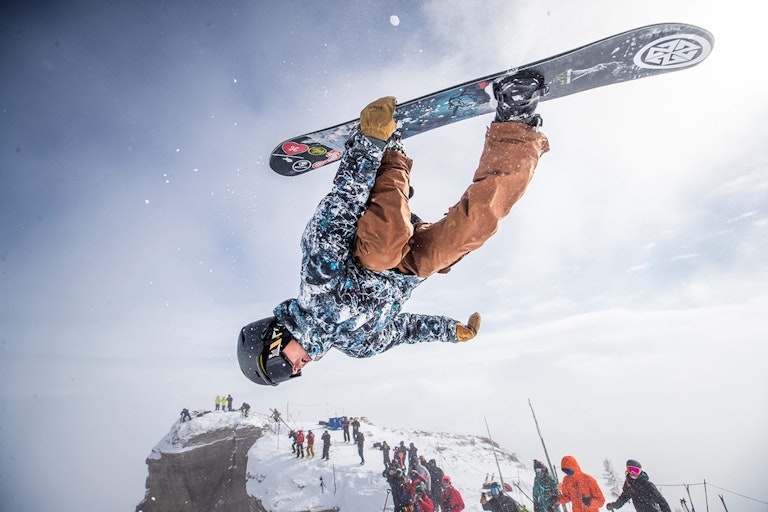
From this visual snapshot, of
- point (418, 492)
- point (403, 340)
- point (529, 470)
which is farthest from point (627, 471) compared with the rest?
point (529, 470)

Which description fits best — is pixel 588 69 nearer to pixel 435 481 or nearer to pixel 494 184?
pixel 494 184

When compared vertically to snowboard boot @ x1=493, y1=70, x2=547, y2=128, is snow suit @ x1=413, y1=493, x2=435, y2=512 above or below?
below

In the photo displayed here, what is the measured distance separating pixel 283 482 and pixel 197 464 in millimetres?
6787

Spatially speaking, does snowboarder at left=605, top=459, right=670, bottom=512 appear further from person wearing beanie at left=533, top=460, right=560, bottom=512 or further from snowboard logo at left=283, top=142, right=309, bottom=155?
snowboard logo at left=283, top=142, right=309, bottom=155

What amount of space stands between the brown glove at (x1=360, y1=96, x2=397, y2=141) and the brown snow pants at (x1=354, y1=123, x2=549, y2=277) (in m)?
0.16

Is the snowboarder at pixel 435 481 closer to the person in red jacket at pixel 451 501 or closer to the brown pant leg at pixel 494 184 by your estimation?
the person in red jacket at pixel 451 501

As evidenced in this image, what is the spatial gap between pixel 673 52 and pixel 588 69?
0.63 metres

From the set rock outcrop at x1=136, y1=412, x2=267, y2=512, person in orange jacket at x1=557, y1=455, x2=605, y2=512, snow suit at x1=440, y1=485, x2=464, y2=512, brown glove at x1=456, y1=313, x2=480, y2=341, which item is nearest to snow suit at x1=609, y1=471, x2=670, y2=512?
person in orange jacket at x1=557, y1=455, x2=605, y2=512

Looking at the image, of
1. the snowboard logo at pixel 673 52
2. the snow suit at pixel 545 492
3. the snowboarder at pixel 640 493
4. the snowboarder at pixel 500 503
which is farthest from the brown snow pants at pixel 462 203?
the snowboarder at pixel 500 503

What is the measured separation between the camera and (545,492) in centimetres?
674

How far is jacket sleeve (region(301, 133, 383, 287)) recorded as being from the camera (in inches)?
60.8

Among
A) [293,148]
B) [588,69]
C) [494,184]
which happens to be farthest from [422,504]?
[588,69]

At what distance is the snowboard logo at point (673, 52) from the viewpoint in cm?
240

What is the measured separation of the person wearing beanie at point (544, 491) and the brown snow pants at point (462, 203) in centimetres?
732
